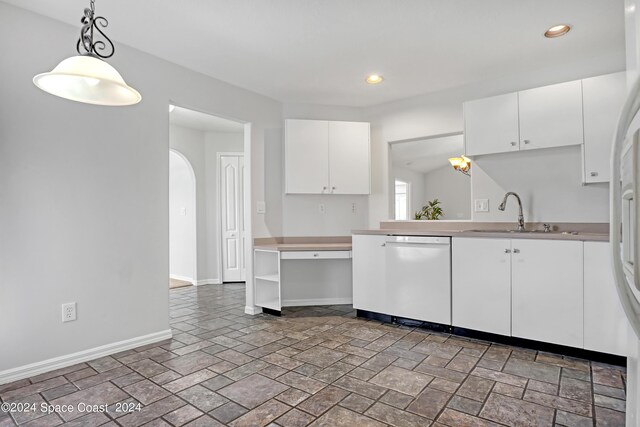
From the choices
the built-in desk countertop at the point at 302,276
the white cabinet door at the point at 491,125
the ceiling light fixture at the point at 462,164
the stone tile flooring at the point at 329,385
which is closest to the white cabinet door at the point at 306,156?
the built-in desk countertop at the point at 302,276

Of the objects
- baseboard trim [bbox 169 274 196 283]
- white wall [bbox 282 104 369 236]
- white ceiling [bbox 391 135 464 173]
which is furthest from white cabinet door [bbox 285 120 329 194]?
baseboard trim [bbox 169 274 196 283]

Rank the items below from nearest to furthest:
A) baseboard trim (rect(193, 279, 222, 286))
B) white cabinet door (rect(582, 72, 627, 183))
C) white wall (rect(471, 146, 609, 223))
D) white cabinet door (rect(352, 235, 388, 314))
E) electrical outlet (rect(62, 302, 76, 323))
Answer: electrical outlet (rect(62, 302, 76, 323)), white cabinet door (rect(582, 72, 627, 183)), white wall (rect(471, 146, 609, 223)), white cabinet door (rect(352, 235, 388, 314)), baseboard trim (rect(193, 279, 222, 286))

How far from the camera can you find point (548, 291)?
259cm

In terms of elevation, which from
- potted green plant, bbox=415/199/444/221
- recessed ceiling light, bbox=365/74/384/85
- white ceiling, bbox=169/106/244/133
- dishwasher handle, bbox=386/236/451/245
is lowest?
dishwasher handle, bbox=386/236/451/245

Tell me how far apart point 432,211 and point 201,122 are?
11.0 feet

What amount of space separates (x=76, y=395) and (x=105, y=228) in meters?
1.12

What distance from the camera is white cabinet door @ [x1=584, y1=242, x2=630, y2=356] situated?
2.36 metres

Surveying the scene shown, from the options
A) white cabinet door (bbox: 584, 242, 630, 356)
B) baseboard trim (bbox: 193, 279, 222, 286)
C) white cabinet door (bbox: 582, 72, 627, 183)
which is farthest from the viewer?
baseboard trim (bbox: 193, 279, 222, 286)

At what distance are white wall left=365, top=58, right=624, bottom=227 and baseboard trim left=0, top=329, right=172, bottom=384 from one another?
257 cm

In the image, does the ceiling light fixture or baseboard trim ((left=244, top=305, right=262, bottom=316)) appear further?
baseboard trim ((left=244, top=305, right=262, bottom=316))

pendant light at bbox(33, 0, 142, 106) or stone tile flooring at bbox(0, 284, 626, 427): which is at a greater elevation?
pendant light at bbox(33, 0, 142, 106)

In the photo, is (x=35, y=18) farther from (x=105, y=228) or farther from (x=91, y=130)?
(x=105, y=228)

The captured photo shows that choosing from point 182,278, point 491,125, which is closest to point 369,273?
point 491,125

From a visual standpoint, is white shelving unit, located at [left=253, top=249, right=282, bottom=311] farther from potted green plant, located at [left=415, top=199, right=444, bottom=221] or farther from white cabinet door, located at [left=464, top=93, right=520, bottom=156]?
white cabinet door, located at [left=464, top=93, right=520, bottom=156]
